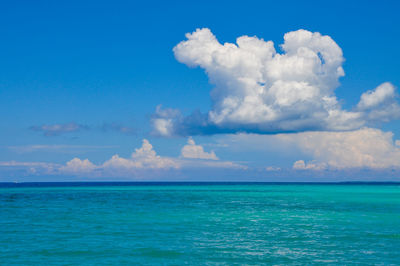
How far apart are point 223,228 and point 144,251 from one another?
11711 mm

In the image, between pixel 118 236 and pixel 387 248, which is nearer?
pixel 387 248

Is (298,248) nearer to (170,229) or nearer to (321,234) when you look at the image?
(321,234)

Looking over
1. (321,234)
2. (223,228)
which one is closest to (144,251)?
(223,228)

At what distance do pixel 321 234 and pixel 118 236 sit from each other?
14962mm

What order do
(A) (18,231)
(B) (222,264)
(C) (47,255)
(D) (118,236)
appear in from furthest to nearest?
(A) (18,231) < (D) (118,236) < (C) (47,255) < (B) (222,264)

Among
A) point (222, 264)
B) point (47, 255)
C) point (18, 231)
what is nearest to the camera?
point (222, 264)

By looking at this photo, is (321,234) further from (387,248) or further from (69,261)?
(69,261)

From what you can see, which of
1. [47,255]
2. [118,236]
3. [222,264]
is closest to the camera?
[222,264]

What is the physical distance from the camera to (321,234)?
1353 inches

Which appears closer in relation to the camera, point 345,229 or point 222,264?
point 222,264

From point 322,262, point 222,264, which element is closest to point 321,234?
point 322,262

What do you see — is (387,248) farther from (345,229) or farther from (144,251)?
(144,251)

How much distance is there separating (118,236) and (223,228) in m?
9.25

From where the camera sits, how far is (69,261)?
2544 centimetres
